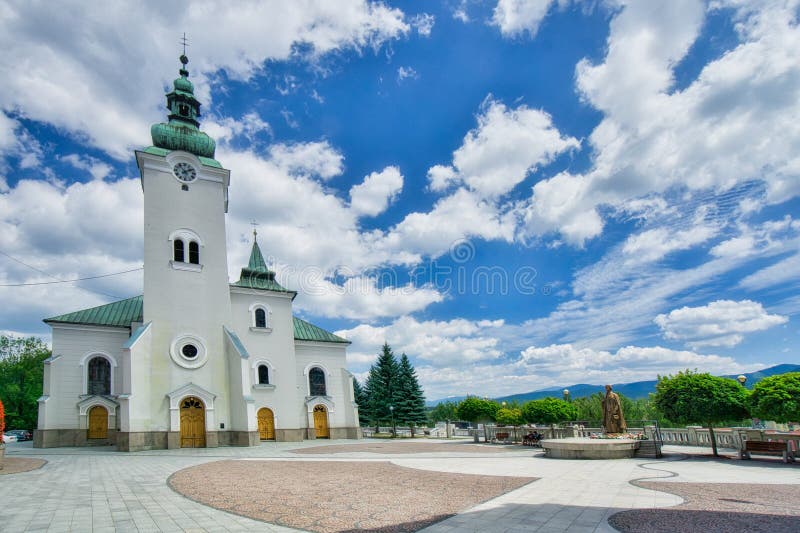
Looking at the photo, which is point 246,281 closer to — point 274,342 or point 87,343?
point 274,342

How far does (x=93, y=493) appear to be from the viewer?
9.77 m

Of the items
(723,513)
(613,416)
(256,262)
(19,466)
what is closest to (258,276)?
(256,262)

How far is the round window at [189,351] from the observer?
25.5 m

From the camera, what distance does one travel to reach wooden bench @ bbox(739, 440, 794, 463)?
13531 mm

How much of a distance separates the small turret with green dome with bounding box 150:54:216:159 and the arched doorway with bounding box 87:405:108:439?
15.8 meters

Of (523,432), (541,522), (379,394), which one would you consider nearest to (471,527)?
(541,522)

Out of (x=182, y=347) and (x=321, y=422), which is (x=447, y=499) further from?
(x=321, y=422)

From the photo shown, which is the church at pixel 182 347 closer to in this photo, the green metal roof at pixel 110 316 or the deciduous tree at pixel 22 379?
the green metal roof at pixel 110 316

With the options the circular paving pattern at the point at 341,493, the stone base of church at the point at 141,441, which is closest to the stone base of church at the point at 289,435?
the stone base of church at the point at 141,441

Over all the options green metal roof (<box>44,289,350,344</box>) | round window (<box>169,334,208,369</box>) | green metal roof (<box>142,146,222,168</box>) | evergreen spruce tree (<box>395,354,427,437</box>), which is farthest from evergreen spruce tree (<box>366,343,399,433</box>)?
green metal roof (<box>142,146,222,168</box>)

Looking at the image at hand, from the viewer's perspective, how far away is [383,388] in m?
44.9

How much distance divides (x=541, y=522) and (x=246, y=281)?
29361mm

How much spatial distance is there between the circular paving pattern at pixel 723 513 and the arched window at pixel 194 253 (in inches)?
1009

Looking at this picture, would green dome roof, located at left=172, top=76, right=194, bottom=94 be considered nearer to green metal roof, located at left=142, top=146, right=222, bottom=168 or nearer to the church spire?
green metal roof, located at left=142, top=146, right=222, bottom=168
